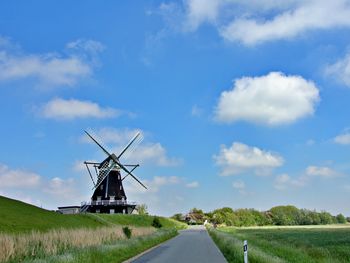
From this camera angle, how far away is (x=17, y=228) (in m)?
34.9

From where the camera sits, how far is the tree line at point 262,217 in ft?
513

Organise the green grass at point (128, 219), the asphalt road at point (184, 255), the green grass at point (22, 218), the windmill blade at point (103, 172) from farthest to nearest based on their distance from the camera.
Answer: the windmill blade at point (103, 172), the green grass at point (128, 219), the green grass at point (22, 218), the asphalt road at point (184, 255)

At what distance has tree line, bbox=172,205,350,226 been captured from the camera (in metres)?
156

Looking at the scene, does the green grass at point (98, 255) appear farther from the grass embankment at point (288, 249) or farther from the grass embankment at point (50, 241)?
the grass embankment at point (288, 249)

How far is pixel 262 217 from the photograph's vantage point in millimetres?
170875

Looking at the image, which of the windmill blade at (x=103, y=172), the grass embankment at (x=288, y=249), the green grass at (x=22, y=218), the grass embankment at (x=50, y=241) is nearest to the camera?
the grass embankment at (x=50, y=241)

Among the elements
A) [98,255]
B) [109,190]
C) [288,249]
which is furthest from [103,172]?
[98,255]

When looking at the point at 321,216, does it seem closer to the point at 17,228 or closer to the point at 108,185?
the point at 108,185

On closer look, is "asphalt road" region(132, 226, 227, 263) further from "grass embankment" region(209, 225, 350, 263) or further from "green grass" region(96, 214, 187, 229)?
"green grass" region(96, 214, 187, 229)

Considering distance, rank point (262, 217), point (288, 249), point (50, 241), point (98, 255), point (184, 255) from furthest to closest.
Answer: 1. point (262, 217)
2. point (288, 249)
3. point (184, 255)
4. point (50, 241)
5. point (98, 255)

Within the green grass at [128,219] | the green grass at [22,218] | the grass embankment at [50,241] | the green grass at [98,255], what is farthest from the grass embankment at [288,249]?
the green grass at [128,219]

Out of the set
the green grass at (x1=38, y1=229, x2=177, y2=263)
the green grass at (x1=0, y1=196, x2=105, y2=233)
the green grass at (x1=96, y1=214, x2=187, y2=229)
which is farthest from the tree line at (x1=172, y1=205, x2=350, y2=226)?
the green grass at (x1=38, y1=229, x2=177, y2=263)

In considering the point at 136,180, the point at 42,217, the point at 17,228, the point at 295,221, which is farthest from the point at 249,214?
the point at 17,228

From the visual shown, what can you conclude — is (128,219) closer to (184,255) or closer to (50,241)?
(184,255)
